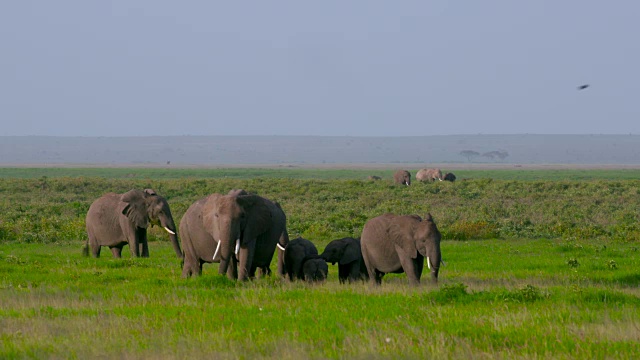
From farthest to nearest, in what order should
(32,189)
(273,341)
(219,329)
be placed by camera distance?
(32,189) → (219,329) → (273,341)

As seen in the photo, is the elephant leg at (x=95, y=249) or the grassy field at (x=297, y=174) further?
the grassy field at (x=297, y=174)

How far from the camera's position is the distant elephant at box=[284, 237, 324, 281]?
2091 cm

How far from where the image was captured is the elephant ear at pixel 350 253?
70.9 feet

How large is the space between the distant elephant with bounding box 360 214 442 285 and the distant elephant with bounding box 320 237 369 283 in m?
0.75

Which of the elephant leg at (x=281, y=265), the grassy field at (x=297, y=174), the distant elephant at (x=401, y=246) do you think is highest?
the distant elephant at (x=401, y=246)

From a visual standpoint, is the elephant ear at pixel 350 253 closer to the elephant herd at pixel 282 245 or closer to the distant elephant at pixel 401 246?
the elephant herd at pixel 282 245

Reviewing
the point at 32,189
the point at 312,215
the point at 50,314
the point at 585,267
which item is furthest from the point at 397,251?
the point at 32,189

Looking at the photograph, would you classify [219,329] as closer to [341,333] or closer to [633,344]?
[341,333]

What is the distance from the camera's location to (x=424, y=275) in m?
22.1

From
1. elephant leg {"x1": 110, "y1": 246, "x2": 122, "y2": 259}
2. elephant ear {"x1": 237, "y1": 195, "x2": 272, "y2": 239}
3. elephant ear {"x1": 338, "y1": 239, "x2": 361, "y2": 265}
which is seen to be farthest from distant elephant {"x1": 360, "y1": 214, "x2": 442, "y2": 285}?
elephant leg {"x1": 110, "y1": 246, "x2": 122, "y2": 259}

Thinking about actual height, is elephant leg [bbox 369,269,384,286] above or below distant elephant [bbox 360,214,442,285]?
below

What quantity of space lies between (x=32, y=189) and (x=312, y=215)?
3223 centimetres

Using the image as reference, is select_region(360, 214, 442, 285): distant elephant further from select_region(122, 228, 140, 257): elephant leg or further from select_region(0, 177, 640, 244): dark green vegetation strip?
select_region(0, 177, 640, 244): dark green vegetation strip

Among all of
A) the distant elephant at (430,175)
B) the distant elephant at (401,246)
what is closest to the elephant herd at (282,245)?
the distant elephant at (401,246)
